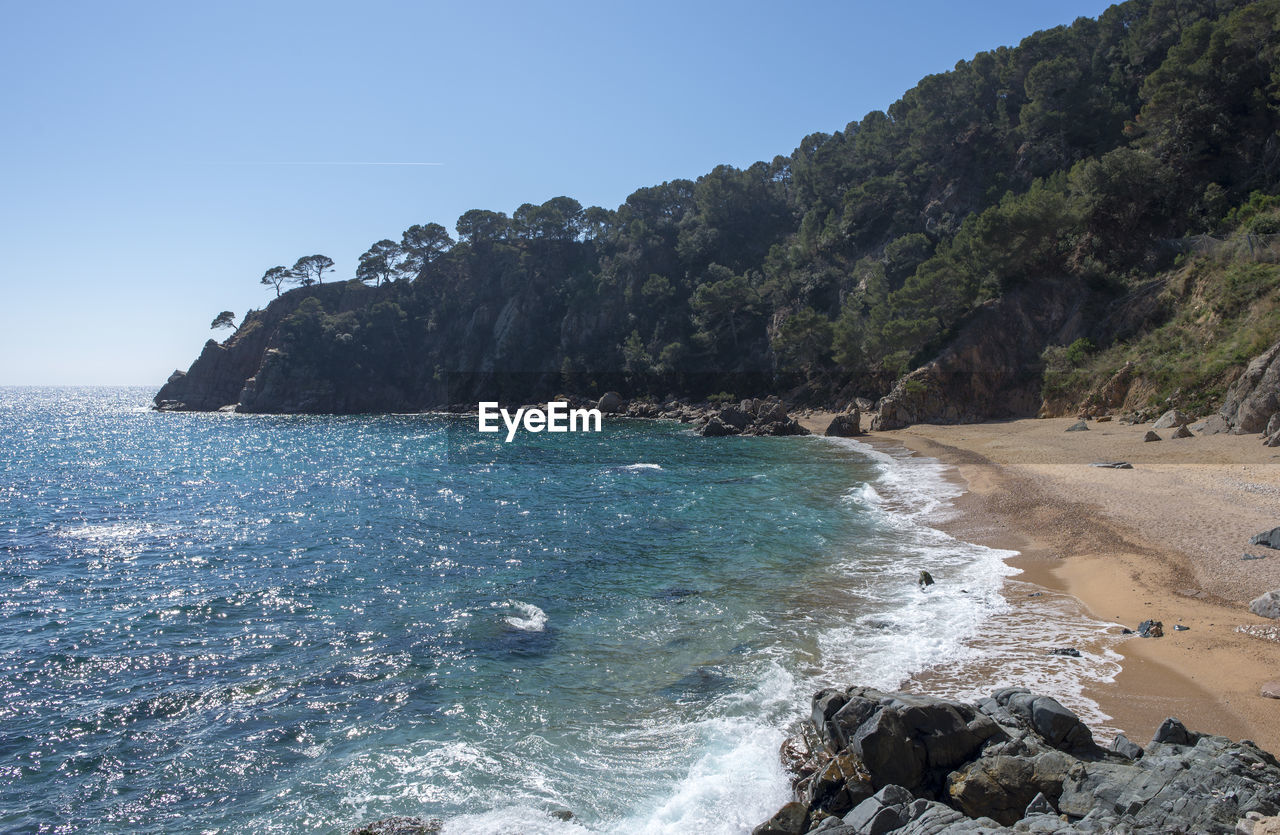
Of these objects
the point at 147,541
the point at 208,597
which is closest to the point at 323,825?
the point at 208,597

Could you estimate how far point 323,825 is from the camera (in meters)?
8.63

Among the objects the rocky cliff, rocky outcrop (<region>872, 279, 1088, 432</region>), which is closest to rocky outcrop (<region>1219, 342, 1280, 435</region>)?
the rocky cliff

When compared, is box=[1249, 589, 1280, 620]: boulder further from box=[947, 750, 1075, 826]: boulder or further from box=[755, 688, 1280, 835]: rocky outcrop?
box=[947, 750, 1075, 826]: boulder

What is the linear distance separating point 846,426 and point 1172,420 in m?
22.3

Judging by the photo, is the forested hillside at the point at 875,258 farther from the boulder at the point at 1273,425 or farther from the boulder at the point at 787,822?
the boulder at the point at 787,822

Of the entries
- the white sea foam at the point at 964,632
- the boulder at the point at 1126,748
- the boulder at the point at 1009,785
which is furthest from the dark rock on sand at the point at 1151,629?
the boulder at the point at 1009,785

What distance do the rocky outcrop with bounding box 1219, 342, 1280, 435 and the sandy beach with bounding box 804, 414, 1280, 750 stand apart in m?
0.92

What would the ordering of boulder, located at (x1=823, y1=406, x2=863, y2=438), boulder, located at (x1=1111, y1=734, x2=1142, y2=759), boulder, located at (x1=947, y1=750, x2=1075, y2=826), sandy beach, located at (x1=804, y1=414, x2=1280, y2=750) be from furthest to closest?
boulder, located at (x1=823, y1=406, x2=863, y2=438) < sandy beach, located at (x1=804, y1=414, x2=1280, y2=750) < boulder, located at (x1=1111, y1=734, x2=1142, y2=759) < boulder, located at (x1=947, y1=750, x2=1075, y2=826)

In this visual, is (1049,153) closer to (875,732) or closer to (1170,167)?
(1170,167)

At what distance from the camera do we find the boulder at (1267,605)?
39.0 feet

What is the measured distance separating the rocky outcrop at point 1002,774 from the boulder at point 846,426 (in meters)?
43.2

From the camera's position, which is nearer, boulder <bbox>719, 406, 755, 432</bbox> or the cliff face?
boulder <bbox>719, 406, 755, 432</bbox>

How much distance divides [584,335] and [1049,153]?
57705 mm

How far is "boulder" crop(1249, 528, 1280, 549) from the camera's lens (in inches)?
587
